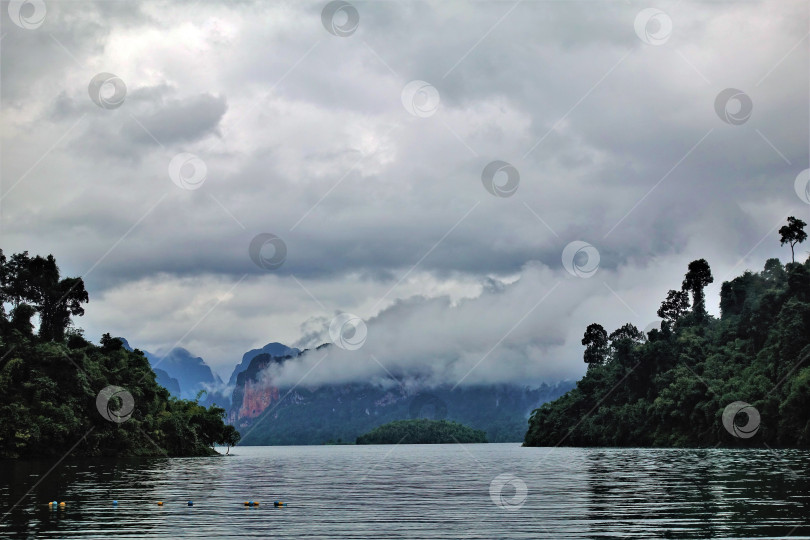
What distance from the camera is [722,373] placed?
146375 mm

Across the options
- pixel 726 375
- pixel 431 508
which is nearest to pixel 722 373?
pixel 726 375

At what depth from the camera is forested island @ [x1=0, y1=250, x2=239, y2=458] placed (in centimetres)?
10088

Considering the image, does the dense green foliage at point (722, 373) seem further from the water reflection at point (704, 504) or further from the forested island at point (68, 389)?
the forested island at point (68, 389)

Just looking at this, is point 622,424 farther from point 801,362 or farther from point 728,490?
point 728,490

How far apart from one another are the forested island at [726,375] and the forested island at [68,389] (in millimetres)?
88863

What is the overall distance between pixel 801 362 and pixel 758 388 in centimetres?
969

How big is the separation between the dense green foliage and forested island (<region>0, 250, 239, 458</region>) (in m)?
88.5

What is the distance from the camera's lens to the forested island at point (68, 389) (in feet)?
331

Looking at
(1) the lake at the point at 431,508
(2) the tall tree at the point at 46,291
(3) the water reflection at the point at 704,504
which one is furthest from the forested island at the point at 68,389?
(3) the water reflection at the point at 704,504

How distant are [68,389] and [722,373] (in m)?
112

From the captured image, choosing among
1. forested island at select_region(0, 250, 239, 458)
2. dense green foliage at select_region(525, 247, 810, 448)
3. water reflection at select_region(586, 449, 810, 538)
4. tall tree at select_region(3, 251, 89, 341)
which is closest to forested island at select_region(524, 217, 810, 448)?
dense green foliage at select_region(525, 247, 810, 448)

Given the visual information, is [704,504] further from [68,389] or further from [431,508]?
[68,389]

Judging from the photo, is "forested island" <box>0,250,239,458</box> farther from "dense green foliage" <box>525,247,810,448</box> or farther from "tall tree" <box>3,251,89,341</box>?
"dense green foliage" <box>525,247,810,448</box>

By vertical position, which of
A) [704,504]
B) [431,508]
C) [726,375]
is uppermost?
[726,375]
